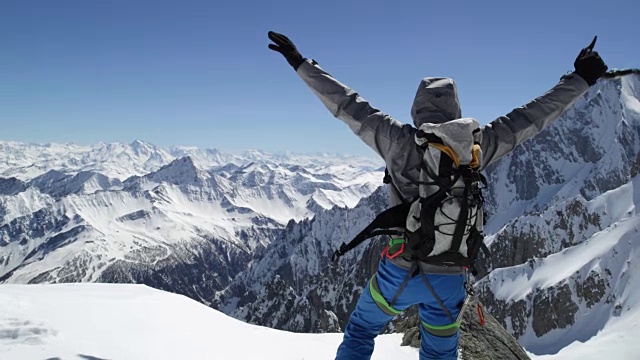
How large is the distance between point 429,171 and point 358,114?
126 centimetres

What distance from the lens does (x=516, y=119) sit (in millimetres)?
5664

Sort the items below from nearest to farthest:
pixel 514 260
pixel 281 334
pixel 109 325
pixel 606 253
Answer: pixel 109 325, pixel 281 334, pixel 606 253, pixel 514 260

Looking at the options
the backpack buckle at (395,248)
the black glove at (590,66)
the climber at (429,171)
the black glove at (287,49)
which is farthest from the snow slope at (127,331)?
the black glove at (590,66)

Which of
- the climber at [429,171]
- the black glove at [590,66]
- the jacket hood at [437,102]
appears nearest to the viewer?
the climber at [429,171]

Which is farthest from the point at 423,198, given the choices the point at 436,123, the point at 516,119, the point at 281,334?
the point at 281,334

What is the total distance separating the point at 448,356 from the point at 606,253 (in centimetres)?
9372

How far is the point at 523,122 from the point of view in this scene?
222 inches

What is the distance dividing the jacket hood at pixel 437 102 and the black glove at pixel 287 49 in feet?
6.00

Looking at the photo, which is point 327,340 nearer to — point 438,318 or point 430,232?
point 438,318

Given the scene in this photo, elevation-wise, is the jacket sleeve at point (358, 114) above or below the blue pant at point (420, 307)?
above

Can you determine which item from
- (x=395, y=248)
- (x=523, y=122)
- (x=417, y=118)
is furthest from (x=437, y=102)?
(x=395, y=248)

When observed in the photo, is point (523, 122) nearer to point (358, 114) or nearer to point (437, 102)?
point (437, 102)

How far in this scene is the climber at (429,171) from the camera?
4867mm

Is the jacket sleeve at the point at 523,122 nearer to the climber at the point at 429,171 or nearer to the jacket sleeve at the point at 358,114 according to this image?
the climber at the point at 429,171
